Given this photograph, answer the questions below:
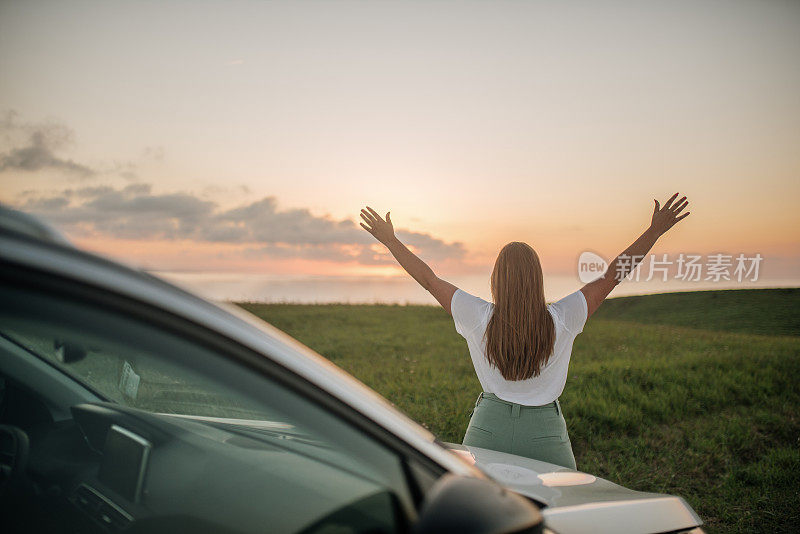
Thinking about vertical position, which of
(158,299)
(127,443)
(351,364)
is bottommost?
(351,364)

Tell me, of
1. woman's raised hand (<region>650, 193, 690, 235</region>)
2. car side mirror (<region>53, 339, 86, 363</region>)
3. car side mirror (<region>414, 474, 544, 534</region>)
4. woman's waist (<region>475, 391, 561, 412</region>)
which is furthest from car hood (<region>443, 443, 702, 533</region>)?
woman's raised hand (<region>650, 193, 690, 235</region>)

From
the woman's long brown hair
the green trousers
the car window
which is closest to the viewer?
the car window

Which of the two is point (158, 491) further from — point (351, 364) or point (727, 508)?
point (351, 364)

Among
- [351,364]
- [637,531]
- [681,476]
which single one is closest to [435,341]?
[351,364]

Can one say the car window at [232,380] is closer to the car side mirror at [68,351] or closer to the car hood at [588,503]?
the car side mirror at [68,351]

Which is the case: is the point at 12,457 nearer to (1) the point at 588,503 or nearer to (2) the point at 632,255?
(1) the point at 588,503

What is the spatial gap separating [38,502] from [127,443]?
25 centimetres

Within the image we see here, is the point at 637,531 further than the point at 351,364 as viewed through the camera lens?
No

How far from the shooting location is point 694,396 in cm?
772

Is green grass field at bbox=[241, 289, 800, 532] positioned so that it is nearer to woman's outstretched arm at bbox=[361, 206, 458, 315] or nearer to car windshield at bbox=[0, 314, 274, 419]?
woman's outstretched arm at bbox=[361, 206, 458, 315]

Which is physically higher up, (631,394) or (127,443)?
(127,443)

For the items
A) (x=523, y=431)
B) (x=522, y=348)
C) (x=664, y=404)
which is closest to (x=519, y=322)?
(x=522, y=348)

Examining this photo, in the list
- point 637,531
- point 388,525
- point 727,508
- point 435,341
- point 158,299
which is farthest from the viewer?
point 435,341

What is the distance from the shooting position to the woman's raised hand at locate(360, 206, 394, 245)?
398 cm
